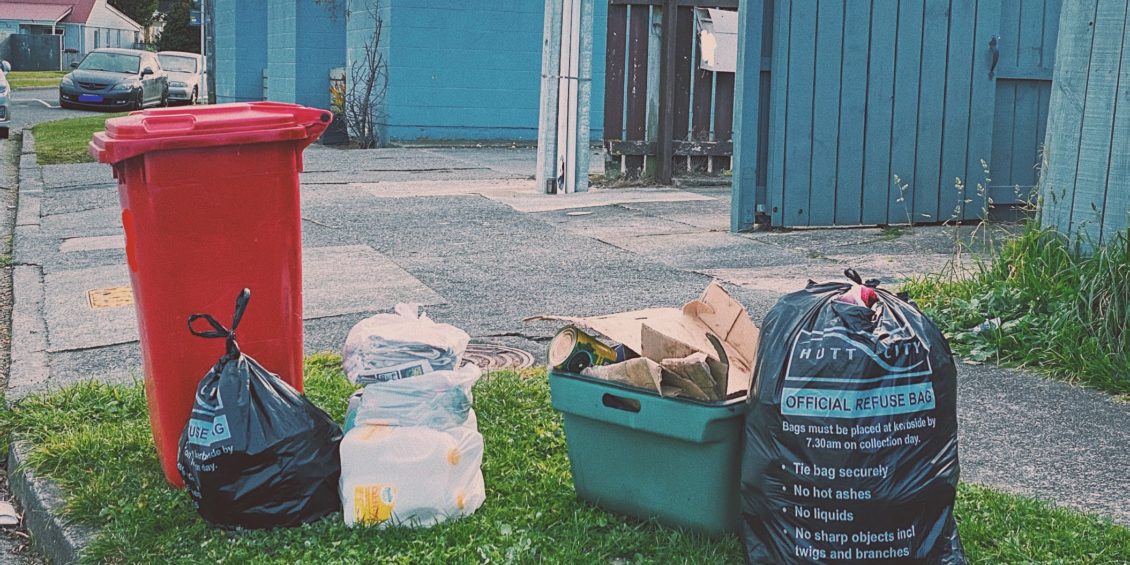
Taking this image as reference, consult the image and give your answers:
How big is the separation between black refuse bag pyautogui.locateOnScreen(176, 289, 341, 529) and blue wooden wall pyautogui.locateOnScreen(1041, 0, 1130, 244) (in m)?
3.75

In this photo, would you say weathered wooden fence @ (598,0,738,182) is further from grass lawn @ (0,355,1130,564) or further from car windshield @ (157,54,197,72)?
car windshield @ (157,54,197,72)

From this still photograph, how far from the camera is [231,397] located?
335 cm

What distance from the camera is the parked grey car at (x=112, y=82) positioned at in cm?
2497

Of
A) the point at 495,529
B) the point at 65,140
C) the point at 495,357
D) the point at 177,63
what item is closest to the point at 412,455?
the point at 495,529

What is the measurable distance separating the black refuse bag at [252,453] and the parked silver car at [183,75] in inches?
1033

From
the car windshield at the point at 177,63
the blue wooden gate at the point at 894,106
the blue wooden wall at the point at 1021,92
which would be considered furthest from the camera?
the car windshield at the point at 177,63

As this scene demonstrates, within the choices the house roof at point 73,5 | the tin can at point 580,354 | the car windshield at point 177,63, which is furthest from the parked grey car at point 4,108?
the house roof at point 73,5

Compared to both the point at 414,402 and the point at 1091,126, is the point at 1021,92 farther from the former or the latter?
the point at 414,402

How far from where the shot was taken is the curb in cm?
351

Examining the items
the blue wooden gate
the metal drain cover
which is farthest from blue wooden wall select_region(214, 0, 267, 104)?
the metal drain cover

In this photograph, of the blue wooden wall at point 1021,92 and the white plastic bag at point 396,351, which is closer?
the white plastic bag at point 396,351

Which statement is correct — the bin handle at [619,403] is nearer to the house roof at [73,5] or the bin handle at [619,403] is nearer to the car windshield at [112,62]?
the car windshield at [112,62]

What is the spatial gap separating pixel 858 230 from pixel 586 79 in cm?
325

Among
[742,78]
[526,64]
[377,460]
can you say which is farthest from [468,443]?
[526,64]
